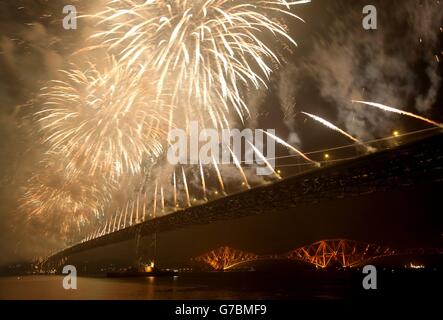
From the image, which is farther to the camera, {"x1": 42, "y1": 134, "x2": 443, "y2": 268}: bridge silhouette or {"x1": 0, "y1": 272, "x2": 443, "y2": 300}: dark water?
{"x1": 0, "y1": 272, "x2": 443, "y2": 300}: dark water

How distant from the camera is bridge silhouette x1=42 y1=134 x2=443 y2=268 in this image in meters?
29.3

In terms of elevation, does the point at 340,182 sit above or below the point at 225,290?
above

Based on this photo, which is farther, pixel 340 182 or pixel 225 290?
pixel 225 290

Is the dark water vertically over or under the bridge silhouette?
under

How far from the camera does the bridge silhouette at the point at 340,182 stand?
29344mm

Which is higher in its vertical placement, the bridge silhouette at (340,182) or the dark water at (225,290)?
the bridge silhouette at (340,182)

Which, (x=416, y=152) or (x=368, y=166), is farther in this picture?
(x=368, y=166)

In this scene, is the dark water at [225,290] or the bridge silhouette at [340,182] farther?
the dark water at [225,290]

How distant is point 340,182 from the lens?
38.2 m
